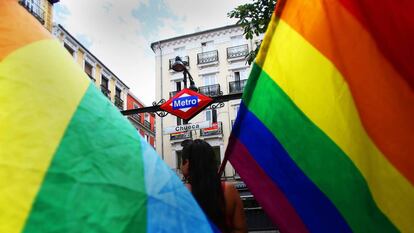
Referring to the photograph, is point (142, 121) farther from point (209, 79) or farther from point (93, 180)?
point (93, 180)

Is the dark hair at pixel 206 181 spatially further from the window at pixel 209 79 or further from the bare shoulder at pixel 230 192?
the window at pixel 209 79

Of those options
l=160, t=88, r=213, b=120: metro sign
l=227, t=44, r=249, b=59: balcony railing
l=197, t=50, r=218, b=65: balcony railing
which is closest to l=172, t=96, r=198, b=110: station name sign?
l=160, t=88, r=213, b=120: metro sign

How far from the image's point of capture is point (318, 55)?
4.81 ft

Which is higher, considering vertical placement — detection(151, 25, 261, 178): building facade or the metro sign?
detection(151, 25, 261, 178): building facade

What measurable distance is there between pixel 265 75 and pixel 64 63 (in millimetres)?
893

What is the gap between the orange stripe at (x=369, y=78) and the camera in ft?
4.23

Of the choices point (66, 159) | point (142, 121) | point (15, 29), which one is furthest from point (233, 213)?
point (142, 121)

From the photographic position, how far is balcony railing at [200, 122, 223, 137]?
2405cm

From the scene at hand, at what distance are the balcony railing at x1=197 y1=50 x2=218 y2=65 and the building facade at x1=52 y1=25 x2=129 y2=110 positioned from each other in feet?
23.0

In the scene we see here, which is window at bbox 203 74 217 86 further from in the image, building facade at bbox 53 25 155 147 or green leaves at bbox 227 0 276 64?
green leaves at bbox 227 0 276 64

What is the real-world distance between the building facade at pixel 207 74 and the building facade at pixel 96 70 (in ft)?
13.0

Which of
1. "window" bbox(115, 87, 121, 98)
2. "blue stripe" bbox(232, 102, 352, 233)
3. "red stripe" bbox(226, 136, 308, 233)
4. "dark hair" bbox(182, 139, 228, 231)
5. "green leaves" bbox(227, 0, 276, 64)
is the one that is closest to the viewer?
"blue stripe" bbox(232, 102, 352, 233)

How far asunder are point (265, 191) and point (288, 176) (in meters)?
0.20

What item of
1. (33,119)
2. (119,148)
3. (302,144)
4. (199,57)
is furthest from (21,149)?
(199,57)
